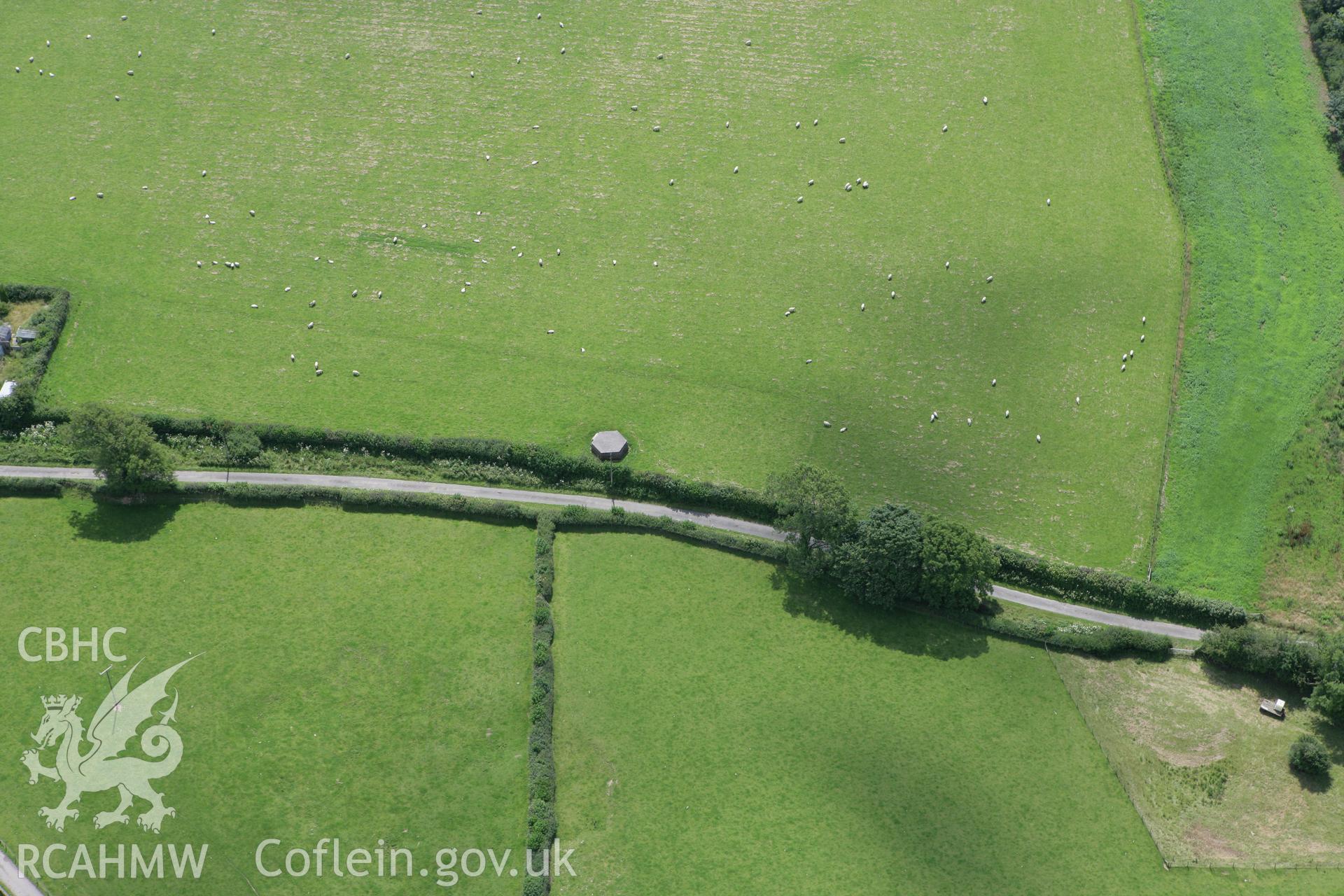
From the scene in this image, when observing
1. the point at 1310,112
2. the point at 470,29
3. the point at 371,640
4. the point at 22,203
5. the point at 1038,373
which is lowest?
the point at 371,640

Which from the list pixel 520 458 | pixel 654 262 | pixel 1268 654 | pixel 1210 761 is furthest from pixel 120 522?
pixel 1268 654

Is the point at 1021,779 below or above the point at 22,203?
below

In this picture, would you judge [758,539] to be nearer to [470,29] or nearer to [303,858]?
[303,858]

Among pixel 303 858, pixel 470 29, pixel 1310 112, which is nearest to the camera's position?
pixel 303 858

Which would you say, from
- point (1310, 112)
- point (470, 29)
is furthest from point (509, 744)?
point (1310, 112)

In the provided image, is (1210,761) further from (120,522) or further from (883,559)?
(120,522)

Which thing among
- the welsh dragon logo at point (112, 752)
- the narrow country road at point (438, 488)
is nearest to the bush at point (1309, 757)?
the narrow country road at point (438, 488)

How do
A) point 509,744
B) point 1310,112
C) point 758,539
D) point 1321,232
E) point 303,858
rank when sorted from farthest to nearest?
1. point 1310,112
2. point 1321,232
3. point 758,539
4. point 509,744
5. point 303,858

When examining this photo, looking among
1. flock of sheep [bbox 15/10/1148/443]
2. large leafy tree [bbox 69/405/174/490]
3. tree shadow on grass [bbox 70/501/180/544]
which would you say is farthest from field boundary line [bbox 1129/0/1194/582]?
large leafy tree [bbox 69/405/174/490]
